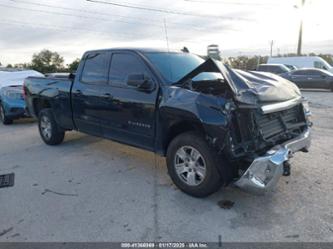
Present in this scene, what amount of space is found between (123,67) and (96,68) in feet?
2.44

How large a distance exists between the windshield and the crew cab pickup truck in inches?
0.7

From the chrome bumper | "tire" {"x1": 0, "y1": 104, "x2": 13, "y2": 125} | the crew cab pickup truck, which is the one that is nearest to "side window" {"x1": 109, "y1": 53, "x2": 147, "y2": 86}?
the crew cab pickup truck

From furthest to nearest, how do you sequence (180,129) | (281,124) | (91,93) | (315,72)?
(315,72), (91,93), (180,129), (281,124)

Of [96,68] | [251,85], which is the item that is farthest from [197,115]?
[96,68]

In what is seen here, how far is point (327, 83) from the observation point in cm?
1748

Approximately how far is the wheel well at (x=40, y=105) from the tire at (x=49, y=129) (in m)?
0.14

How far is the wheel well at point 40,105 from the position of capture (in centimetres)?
664

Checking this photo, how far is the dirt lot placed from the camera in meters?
3.15

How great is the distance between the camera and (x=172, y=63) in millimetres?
4668

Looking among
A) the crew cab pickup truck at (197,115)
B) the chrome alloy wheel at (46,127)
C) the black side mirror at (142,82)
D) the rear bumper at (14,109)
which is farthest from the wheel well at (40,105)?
the black side mirror at (142,82)

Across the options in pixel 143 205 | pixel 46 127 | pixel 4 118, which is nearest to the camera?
pixel 143 205

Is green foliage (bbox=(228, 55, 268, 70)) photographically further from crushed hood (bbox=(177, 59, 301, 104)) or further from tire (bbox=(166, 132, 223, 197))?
tire (bbox=(166, 132, 223, 197))

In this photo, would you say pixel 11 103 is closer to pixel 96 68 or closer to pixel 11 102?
pixel 11 102

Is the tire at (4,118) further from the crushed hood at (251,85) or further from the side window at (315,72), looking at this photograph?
the side window at (315,72)
